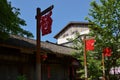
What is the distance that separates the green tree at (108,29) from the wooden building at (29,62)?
104 inches

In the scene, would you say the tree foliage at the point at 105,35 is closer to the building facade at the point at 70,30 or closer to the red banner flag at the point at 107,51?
the red banner flag at the point at 107,51

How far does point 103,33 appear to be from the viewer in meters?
19.9

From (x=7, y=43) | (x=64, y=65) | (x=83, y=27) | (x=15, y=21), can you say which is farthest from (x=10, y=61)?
(x=83, y=27)

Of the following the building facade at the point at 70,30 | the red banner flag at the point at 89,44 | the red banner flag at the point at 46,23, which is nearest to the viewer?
the red banner flag at the point at 46,23

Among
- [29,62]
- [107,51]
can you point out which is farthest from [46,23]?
[107,51]

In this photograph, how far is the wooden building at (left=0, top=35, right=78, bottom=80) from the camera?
1744 cm

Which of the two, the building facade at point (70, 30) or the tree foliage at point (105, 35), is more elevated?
the building facade at point (70, 30)

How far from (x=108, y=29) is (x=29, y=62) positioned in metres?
5.41

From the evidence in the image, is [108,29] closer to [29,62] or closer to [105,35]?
[105,35]

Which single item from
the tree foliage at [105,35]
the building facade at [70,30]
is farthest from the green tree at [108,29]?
the building facade at [70,30]

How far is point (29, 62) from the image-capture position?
1911 centimetres

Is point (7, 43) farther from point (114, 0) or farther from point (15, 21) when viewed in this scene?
point (114, 0)

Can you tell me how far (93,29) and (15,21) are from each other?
6547 millimetres

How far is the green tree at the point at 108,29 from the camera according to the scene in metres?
19.8
